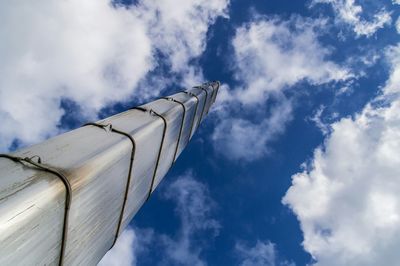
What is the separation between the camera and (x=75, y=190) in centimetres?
283

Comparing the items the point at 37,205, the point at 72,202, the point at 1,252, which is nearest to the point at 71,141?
the point at 72,202

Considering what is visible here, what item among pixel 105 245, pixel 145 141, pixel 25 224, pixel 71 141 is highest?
pixel 145 141

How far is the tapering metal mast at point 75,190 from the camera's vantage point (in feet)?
7.45

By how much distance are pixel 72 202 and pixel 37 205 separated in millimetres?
464

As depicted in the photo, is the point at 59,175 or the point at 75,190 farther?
the point at 75,190

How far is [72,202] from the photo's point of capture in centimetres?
282

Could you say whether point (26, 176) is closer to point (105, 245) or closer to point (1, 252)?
point (1, 252)

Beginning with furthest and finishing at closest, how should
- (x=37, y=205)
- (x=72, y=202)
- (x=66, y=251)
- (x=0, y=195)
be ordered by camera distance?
(x=66, y=251), (x=72, y=202), (x=37, y=205), (x=0, y=195)

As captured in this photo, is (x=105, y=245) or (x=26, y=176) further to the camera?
(x=105, y=245)

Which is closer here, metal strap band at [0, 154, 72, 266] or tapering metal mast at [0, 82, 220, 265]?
tapering metal mast at [0, 82, 220, 265]

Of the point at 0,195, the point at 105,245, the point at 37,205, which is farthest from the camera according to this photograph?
the point at 105,245

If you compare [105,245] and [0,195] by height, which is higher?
[0,195]

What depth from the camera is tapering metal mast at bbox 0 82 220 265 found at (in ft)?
7.45

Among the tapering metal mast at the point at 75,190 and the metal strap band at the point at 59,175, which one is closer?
the tapering metal mast at the point at 75,190
